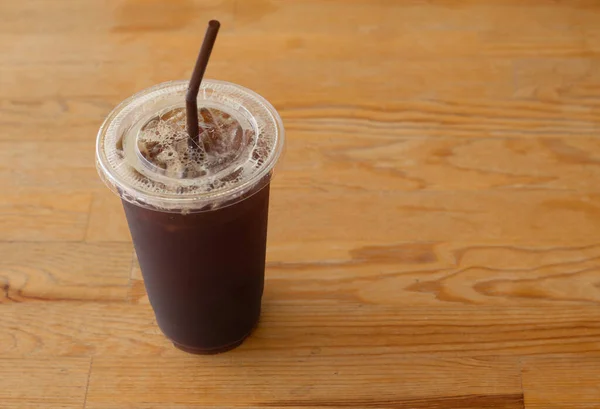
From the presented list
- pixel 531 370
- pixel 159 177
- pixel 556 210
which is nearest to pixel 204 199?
pixel 159 177

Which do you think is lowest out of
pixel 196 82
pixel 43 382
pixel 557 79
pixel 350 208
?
pixel 43 382

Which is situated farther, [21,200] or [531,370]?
[21,200]

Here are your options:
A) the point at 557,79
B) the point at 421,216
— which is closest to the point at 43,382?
the point at 421,216

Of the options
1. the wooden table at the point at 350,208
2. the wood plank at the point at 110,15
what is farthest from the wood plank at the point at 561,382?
the wood plank at the point at 110,15

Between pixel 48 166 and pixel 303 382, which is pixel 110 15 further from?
pixel 303 382

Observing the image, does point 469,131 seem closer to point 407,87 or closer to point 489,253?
point 407,87

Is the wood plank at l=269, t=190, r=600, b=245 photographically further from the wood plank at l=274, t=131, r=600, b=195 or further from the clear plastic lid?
the clear plastic lid

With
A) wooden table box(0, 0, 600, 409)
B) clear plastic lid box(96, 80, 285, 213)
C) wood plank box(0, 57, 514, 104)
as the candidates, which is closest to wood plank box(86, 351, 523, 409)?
wooden table box(0, 0, 600, 409)
